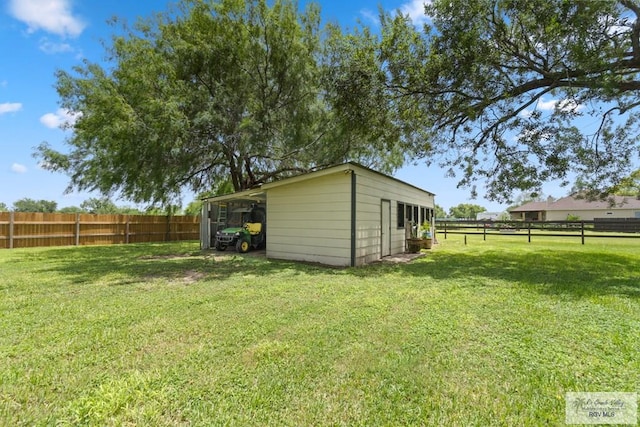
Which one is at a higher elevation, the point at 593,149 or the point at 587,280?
the point at 593,149

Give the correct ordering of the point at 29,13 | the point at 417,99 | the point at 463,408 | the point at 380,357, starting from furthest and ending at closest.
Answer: the point at 417,99 < the point at 29,13 < the point at 380,357 < the point at 463,408

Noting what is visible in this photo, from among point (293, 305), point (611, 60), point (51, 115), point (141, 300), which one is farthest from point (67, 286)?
point (611, 60)

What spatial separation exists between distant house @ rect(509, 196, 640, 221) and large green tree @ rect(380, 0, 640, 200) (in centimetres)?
2304

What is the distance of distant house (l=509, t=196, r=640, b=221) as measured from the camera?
28.9m

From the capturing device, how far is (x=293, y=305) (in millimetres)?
4184

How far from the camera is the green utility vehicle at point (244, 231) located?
1059 cm

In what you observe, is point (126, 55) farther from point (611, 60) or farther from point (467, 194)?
point (611, 60)

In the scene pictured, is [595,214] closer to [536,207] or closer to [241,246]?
[536,207]

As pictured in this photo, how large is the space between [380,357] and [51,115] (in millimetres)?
14027

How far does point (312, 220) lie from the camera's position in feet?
26.9

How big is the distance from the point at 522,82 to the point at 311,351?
9.07 meters

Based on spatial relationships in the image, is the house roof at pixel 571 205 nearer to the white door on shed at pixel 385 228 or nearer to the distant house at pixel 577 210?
the distant house at pixel 577 210

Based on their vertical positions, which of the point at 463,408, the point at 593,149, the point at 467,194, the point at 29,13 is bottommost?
the point at 463,408

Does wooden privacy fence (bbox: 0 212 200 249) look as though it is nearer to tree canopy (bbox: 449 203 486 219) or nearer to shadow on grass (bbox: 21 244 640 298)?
shadow on grass (bbox: 21 244 640 298)
